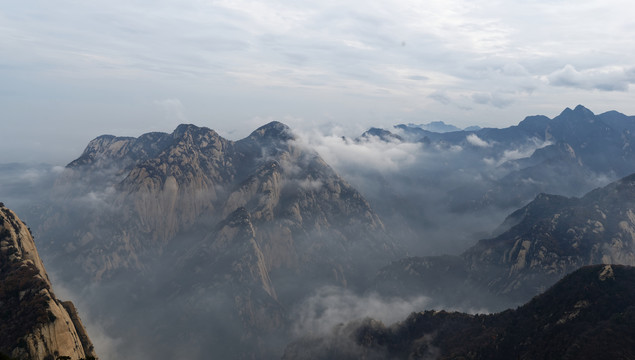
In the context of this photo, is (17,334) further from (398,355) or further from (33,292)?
(398,355)

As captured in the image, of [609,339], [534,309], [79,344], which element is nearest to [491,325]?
[534,309]

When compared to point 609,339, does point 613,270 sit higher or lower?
higher

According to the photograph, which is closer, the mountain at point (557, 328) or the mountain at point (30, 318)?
the mountain at point (30, 318)

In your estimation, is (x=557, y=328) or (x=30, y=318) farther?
(x=557, y=328)

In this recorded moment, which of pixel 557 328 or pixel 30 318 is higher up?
pixel 30 318
